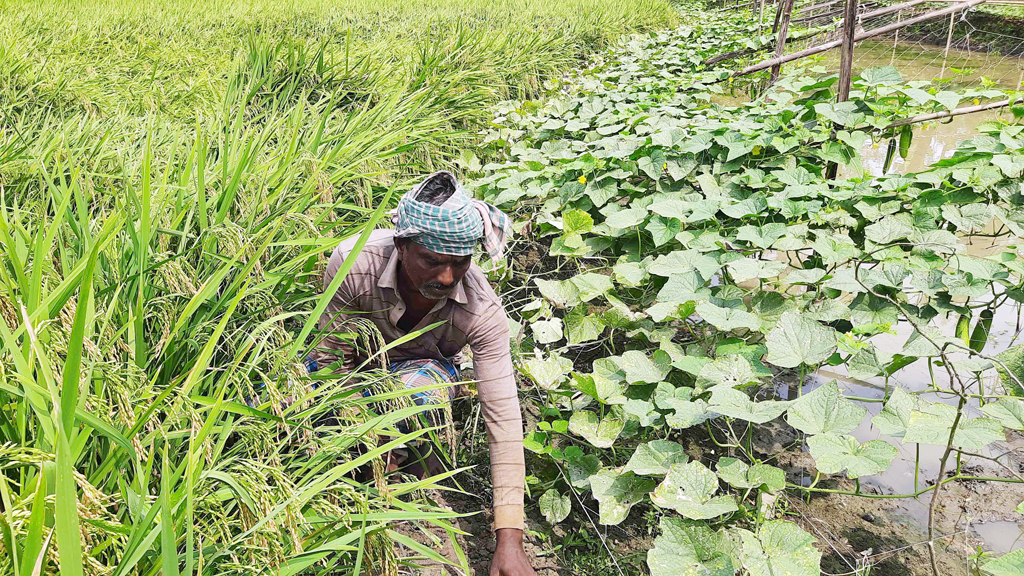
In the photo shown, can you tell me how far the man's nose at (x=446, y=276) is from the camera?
1.88 m

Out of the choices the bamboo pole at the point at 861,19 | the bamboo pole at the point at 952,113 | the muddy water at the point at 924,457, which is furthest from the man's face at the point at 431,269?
the bamboo pole at the point at 861,19

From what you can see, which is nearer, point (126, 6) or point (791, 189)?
point (791, 189)

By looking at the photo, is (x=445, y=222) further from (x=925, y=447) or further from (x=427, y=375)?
(x=925, y=447)

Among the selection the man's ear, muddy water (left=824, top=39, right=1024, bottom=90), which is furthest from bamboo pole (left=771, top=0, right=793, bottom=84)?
the man's ear

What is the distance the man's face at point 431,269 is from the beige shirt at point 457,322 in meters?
0.08

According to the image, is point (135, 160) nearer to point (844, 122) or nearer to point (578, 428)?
point (578, 428)

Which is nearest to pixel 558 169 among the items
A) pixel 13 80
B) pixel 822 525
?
pixel 822 525

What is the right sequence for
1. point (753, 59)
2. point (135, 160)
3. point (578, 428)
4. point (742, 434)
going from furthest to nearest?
point (753, 59), point (135, 160), point (742, 434), point (578, 428)

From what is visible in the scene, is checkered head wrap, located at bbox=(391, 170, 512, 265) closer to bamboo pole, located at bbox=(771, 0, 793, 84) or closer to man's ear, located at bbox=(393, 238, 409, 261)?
man's ear, located at bbox=(393, 238, 409, 261)

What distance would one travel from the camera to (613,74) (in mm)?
6586

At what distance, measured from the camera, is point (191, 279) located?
1.93m

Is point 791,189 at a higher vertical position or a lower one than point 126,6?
lower

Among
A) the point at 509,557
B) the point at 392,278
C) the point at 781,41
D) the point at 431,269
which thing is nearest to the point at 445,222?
the point at 431,269

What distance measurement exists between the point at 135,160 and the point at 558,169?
1.99m
